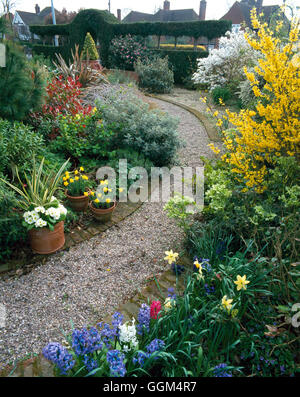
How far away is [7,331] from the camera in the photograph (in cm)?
190

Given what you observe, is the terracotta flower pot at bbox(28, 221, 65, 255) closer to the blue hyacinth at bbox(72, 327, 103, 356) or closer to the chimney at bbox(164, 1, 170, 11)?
the blue hyacinth at bbox(72, 327, 103, 356)

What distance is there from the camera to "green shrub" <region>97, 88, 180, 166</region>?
4109mm

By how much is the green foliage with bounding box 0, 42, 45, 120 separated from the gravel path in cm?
214

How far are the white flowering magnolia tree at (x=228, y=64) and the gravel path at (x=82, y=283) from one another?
7.76 m

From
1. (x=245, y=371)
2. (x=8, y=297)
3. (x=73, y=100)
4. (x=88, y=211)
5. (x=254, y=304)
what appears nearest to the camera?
(x=245, y=371)

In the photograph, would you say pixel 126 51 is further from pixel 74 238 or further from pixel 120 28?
pixel 74 238

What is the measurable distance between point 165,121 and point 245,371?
3.65 metres

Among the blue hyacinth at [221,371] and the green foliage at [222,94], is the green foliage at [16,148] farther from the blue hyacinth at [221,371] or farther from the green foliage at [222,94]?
the green foliage at [222,94]

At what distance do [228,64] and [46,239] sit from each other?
9.30 metres

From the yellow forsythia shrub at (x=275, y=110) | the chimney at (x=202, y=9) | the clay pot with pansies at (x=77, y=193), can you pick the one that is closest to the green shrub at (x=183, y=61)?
the yellow forsythia shrub at (x=275, y=110)

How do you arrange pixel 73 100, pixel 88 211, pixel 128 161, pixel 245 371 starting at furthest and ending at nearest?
pixel 73 100
pixel 128 161
pixel 88 211
pixel 245 371

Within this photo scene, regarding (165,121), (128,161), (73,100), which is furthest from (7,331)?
(73,100)

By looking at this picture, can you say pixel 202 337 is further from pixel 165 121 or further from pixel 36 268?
pixel 165 121

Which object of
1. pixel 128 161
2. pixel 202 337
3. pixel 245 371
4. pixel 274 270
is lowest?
pixel 245 371
